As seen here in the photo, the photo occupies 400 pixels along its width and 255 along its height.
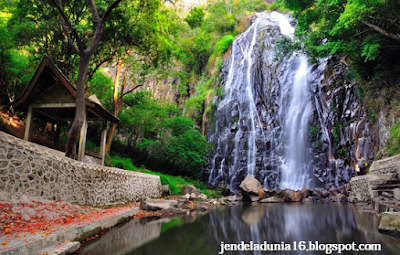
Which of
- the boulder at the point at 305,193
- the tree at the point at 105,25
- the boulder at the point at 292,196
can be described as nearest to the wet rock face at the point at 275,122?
the boulder at the point at 305,193

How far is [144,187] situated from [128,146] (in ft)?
26.4

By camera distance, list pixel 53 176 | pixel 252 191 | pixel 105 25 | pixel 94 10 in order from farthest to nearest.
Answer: pixel 252 191 < pixel 105 25 < pixel 94 10 < pixel 53 176

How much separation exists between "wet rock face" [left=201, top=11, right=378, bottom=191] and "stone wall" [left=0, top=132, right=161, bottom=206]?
13.1m

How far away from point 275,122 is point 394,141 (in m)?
11.1

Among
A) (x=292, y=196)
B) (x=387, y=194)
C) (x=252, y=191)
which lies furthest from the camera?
(x=252, y=191)

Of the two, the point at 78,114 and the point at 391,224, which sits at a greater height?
the point at 78,114

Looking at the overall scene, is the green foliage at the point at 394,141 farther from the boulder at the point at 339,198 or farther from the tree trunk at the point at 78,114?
the tree trunk at the point at 78,114

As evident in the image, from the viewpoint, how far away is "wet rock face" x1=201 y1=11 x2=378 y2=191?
50.3 feet

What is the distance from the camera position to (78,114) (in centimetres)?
766

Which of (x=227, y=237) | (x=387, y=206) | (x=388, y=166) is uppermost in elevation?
(x=388, y=166)

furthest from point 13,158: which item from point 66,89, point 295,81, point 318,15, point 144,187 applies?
point 295,81

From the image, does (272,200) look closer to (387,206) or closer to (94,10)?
(387,206)

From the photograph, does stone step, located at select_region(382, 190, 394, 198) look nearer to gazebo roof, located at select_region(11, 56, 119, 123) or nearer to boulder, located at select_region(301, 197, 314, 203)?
boulder, located at select_region(301, 197, 314, 203)

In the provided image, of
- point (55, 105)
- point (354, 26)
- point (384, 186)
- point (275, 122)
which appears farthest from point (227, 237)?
point (275, 122)
